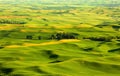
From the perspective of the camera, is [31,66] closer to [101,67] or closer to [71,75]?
[71,75]

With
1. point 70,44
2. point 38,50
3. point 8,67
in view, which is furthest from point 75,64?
point 70,44

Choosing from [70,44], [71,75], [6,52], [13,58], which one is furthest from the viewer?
[70,44]

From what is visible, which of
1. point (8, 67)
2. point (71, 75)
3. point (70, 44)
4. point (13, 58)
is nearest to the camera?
point (71, 75)

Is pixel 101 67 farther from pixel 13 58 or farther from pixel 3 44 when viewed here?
pixel 3 44

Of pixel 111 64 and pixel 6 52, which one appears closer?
pixel 111 64

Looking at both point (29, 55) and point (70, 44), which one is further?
point (70, 44)

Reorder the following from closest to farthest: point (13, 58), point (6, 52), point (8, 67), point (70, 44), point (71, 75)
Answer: point (71, 75) < point (8, 67) < point (13, 58) < point (6, 52) < point (70, 44)

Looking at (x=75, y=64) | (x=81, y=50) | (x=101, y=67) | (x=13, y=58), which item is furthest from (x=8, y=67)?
(x=81, y=50)

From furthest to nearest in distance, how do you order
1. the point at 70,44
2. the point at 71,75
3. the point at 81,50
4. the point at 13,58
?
the point at 70,44 < the point at 81,50 < the point at 13,58 < the point at 71,75
